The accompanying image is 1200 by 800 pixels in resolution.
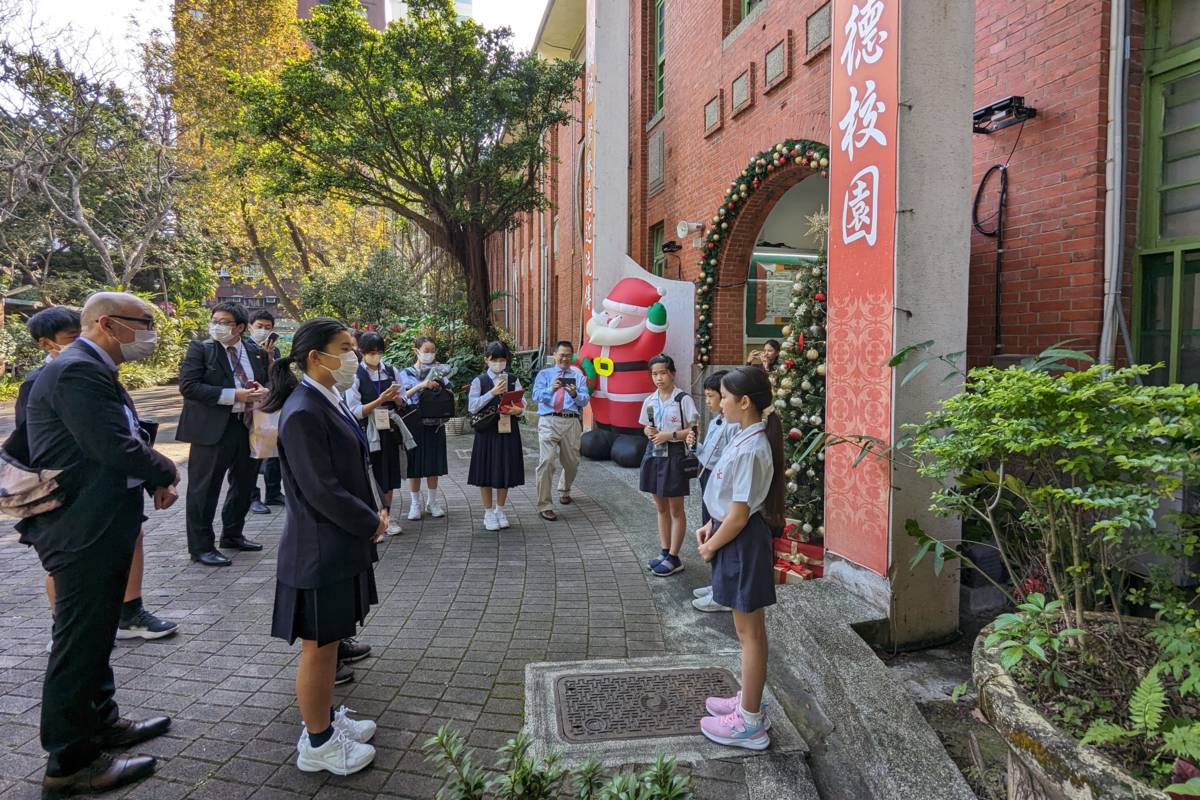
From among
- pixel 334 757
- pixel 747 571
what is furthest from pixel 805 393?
pixel 334 757

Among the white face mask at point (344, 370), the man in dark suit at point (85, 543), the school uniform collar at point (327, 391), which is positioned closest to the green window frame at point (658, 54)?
the white face mask at point (344, 370)

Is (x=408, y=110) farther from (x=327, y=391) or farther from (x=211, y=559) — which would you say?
(x=327, y=391)

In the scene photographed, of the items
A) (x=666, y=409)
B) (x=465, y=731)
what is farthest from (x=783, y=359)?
(x=465, y=731)

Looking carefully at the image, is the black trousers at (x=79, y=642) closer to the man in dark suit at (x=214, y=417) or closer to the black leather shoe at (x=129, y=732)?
the black leather shoe at (x=129, y=732)

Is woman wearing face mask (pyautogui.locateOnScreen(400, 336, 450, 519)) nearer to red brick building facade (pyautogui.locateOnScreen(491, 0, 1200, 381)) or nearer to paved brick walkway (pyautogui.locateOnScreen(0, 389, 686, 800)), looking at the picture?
paved brick walkway (pyautogui.locateOnScreen(0, 389, 686, 800))

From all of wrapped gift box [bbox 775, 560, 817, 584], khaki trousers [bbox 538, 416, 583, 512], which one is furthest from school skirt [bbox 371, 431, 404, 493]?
wrapped gift box [bbox 775, 560, 817, 584]

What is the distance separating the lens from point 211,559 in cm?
532

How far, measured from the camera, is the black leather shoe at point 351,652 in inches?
145

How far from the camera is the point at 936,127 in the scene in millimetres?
3656

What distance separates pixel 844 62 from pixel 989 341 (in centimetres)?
227

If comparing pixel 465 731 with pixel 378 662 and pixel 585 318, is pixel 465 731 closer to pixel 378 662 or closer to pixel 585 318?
pixel 378 662

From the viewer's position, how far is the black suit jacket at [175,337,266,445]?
207 inches

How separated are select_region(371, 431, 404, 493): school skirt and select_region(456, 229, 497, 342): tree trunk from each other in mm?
9417

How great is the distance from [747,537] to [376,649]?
92.4 inches
